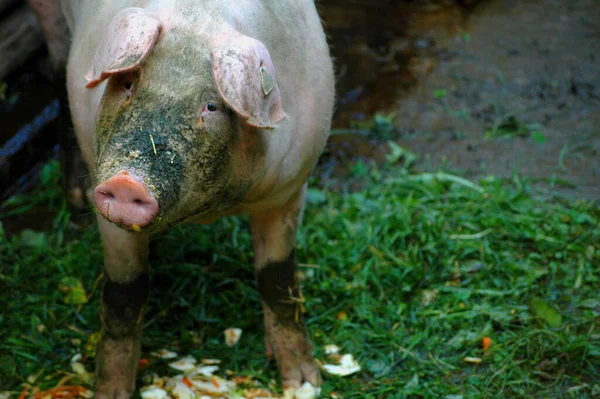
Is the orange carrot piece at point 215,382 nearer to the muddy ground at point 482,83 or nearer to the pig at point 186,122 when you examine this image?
the pig at point 186,122

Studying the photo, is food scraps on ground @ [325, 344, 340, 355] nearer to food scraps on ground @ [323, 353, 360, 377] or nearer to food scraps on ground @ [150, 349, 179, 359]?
food scraps on ground @ [323, 353, 360, 377]

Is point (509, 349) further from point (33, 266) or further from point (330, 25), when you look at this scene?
point (330, 25)

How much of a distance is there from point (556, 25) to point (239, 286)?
3.86 m

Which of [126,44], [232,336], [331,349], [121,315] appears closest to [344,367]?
[331,349]

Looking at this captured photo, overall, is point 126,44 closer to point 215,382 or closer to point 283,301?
point 283,301

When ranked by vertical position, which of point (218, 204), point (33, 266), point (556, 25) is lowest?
point (556, 25)

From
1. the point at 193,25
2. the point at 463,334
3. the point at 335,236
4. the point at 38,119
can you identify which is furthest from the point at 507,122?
the point at 193,25

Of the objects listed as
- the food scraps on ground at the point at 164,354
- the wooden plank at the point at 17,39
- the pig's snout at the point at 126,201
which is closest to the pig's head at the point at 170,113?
the pig's snout at the point at 126,201

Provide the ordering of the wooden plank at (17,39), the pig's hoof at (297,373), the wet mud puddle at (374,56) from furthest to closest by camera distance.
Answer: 1. the wet mud puddle at (374,56)
2. the wooden plank at (17,39)
3. the pig's hoof at (297,373)

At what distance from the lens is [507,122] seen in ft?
18.5

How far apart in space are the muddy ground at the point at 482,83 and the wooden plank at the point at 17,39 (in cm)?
200

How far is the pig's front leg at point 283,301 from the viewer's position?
354 cm

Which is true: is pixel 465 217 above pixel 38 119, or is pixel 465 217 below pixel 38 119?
below

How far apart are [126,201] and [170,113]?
0.99ft
